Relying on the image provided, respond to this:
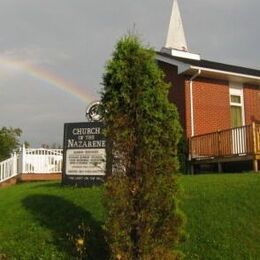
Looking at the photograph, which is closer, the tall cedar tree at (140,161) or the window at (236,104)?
the tall cedar tree at (140,161)

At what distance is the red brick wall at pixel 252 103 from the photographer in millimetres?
26219

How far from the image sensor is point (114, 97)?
843 cm

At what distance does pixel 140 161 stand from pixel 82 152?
8187mm

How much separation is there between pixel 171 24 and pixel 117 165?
1175 inches

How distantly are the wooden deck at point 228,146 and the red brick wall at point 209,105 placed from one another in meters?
1.67

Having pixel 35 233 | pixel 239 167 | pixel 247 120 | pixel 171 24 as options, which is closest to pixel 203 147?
pixel 239 167

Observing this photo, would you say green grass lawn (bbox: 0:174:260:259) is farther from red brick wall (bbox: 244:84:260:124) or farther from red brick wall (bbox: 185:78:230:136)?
red brick wall (bbox: 244:84:260:124)

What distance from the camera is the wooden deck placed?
64.7 ft

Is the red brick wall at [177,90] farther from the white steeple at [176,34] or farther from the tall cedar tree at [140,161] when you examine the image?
the tall cedar tree at [140,161]

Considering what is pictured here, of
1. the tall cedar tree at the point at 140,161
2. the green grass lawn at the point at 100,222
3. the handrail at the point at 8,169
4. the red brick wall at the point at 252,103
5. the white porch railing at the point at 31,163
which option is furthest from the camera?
the red brick wall at the point at 252,103

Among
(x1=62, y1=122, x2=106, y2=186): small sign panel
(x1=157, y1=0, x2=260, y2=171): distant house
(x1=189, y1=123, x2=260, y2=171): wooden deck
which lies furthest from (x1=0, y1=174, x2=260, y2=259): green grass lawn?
(x1=157, y1=0, x2=260, y2=171): distant house

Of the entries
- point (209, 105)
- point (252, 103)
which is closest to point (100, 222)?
point (209, 105)

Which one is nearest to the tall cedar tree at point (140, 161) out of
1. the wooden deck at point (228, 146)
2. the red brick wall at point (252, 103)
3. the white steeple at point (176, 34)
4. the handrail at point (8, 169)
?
the wooden deck at point (228, 146)

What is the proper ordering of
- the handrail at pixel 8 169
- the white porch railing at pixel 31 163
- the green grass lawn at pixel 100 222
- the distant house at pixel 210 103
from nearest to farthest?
the green grass lawn at pixel 100 222
the distant house at pixel 210 103
the white porch railing at pixel 31 163
the handrail at pixel 8 169
